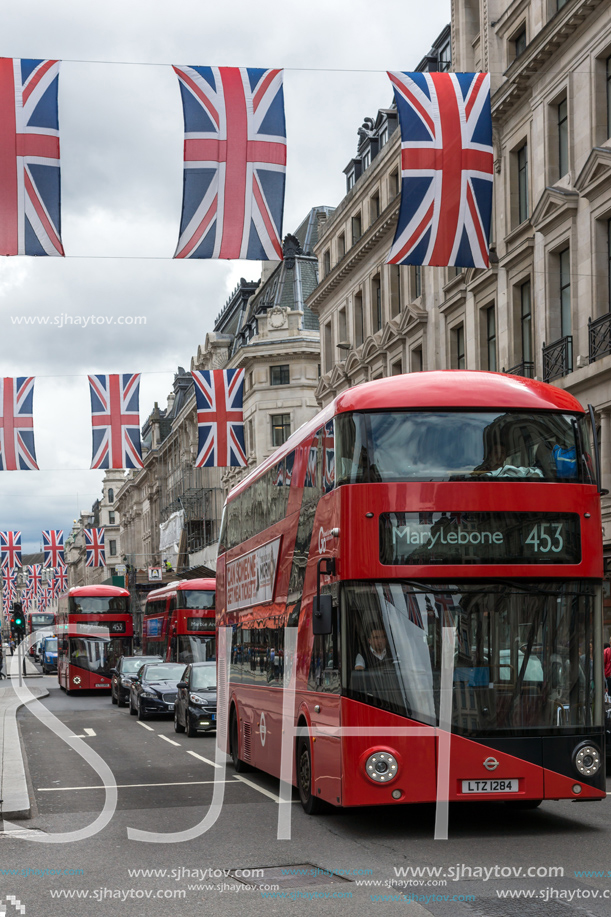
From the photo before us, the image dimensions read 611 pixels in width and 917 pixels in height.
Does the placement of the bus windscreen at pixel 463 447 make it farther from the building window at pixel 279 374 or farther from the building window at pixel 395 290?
the building window at pixel 279 374

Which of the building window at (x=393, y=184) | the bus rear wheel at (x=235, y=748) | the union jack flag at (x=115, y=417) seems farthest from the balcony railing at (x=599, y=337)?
the building window at (x=393, y=184)

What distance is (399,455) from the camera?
1109 cm

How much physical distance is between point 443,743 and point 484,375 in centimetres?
344

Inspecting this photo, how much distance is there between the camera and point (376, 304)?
44000 mm

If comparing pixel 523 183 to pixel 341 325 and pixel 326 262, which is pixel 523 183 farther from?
pixel 326 262

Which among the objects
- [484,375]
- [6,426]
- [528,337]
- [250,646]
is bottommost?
[250,646]

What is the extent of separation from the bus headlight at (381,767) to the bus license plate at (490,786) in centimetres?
61

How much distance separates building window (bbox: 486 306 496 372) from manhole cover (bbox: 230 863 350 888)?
24.5 metres

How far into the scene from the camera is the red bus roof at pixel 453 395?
37.0 feet

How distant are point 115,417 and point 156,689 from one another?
6926mm

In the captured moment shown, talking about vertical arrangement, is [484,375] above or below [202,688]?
above

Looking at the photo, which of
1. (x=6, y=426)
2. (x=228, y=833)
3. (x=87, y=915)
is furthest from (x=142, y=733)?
(x=87, y=915)

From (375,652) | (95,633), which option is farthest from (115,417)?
(375,652)

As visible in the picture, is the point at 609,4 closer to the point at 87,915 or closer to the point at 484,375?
the point at 484,375
